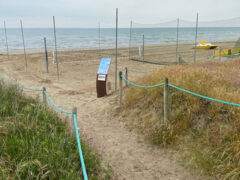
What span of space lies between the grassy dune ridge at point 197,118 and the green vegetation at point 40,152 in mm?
1447

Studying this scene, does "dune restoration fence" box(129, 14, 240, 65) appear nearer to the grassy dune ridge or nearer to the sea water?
the sea water

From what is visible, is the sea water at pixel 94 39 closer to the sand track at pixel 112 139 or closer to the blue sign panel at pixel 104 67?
the sand track at pixel 112 139

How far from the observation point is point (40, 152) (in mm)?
3119

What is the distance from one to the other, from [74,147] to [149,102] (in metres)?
2.38

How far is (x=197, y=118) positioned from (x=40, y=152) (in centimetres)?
276

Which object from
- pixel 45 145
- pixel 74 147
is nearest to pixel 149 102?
pixel 74 147

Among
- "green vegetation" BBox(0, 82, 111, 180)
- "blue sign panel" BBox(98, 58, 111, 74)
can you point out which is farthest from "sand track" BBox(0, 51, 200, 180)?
"blue sign panel" BBox(98, 58, 111, 74)

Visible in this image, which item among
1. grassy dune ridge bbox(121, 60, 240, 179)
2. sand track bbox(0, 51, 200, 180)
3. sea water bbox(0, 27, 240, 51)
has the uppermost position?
sea water bbox(0, 27, 240, 51)

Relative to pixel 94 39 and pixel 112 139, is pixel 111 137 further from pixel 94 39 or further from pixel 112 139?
pixel 94 39

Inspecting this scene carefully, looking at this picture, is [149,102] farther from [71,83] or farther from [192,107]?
[71,83]

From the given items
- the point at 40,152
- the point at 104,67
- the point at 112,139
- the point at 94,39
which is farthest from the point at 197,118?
the point at 94,39

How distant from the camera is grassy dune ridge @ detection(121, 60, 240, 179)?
3.51 meters

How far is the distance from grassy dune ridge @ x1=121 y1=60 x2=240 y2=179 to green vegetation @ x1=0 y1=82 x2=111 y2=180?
4.75 feet

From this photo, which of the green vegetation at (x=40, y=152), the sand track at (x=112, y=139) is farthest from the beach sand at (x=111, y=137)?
the green vegetation at (x=40, y=152)
